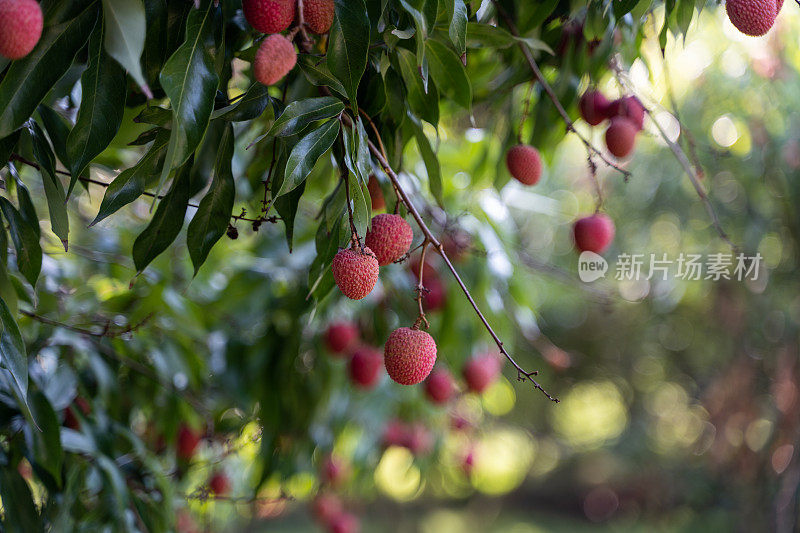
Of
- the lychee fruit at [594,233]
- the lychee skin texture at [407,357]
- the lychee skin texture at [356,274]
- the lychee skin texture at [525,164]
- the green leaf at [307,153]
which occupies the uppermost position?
the green leaf at [307,153]

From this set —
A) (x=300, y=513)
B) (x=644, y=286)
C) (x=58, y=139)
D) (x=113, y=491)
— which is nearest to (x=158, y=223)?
(x=58, y=139)

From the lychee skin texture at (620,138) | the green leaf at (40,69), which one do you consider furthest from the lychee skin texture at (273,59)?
the lychee skin texture at (620,138)

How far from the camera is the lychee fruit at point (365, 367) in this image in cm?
108

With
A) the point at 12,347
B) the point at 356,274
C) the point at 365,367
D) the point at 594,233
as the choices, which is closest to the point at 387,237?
the point at 356,274

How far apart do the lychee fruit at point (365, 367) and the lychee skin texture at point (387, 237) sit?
58 centimetres

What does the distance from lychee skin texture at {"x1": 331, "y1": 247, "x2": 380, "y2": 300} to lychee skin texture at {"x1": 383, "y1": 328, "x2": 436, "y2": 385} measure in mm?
54

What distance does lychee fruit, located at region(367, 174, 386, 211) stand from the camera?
0.68 meters

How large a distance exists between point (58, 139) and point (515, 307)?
766mm

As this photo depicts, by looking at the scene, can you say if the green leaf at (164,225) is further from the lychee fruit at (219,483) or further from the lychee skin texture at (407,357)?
the lychee fruit at (219,483)

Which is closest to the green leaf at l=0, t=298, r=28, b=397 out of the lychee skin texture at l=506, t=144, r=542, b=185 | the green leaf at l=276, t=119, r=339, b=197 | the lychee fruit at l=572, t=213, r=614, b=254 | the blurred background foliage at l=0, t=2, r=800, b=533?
the blurred background foliage at l=0, t=2, r=800, b=533

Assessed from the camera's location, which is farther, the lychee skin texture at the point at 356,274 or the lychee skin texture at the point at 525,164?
the lychee skin texture at the point at 525,164

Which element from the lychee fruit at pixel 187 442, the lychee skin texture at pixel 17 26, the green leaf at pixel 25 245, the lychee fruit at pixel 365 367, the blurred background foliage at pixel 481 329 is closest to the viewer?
the lychee skin texture at pixel 17 26

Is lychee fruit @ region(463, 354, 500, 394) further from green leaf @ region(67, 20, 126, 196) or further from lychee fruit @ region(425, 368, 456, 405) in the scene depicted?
green leaf @ region(67, 20, 126, 196)

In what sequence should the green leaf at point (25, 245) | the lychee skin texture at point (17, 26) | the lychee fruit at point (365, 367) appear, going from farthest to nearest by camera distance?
the lychee fruit at point (365, 367)
the green leaf at point (25, 245)
the lychee skin texture at point (17, 26)
